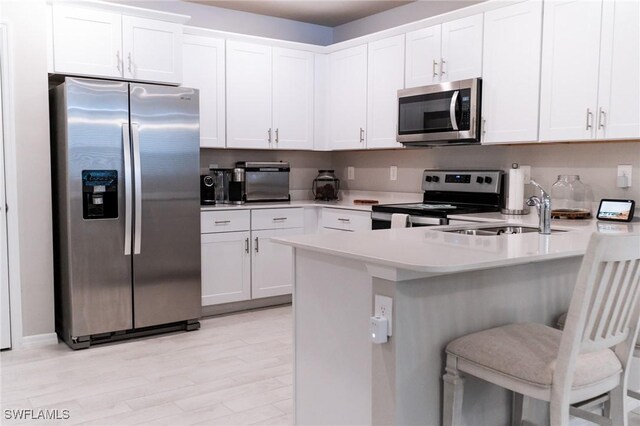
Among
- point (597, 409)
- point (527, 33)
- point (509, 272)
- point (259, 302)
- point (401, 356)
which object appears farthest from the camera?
point (259, 302)

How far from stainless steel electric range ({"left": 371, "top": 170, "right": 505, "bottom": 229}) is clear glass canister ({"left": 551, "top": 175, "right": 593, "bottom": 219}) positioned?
0.43 metres

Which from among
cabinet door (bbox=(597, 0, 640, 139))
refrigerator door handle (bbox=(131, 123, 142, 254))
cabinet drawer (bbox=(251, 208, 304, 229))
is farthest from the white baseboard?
cabinet door (bbox=(597, 0, 640, 139))

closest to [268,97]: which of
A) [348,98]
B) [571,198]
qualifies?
[348,98]

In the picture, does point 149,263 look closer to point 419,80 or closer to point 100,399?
point 100,399

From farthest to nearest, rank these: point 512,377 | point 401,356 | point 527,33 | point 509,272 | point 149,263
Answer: point 149,263 < point 527,33 < point 509,272 < point 401,356 < point 512,377

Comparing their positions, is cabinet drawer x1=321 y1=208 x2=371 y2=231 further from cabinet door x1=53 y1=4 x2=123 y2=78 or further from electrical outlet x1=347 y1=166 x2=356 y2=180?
cabinet door x1=53 y1=4 x2=123 y2=78

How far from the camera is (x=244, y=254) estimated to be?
4.61 meters

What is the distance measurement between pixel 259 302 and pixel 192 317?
760 mm

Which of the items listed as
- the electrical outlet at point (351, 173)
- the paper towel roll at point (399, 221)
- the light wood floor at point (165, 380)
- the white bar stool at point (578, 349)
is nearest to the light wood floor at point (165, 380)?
the light wood floor at point (165, 380)

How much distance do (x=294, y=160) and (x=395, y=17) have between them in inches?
62.5

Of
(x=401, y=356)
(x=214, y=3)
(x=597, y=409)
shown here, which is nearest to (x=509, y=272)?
(x=401, y=356)

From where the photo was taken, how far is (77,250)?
367 centimetres

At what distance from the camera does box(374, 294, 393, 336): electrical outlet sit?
1842 millimetres

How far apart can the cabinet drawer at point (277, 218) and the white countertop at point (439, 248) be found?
7.31ft
